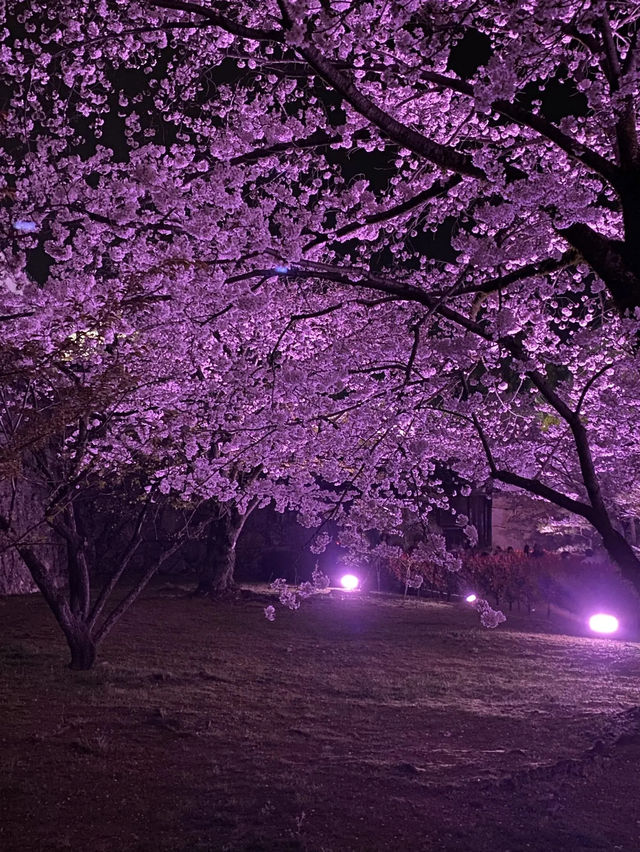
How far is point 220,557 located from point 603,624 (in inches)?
358

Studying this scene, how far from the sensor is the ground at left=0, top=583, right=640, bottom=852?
5.33 metres

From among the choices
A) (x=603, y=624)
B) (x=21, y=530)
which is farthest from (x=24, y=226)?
(x=603, y=624)

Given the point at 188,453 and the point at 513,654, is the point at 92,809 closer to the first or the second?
the point at 188,453

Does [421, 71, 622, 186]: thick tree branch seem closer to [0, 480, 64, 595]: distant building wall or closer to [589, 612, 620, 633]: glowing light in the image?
[589, 612, 620, 633]: glowing light

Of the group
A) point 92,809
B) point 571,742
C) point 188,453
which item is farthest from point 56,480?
point 571,742

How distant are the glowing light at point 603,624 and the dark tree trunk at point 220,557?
330 inches

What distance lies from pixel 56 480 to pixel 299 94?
547 centimetres

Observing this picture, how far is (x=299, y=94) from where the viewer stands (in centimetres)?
820

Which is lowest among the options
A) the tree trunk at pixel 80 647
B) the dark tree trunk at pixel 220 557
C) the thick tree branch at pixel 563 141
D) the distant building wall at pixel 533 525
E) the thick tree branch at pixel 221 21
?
the tree trunk at pixel 80 647

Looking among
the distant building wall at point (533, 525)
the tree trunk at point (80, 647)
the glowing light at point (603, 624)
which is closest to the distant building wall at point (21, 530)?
the tree trunk at point (80, 647)

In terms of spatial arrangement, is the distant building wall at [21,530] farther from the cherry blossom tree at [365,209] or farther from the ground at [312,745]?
the cherry blossom tree at [365,209]

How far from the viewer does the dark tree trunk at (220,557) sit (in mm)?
18422

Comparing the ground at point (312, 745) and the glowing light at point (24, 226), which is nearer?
the ground at point (312, 745)

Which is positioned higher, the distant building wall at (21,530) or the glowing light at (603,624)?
the distant building wall at (21,530)
